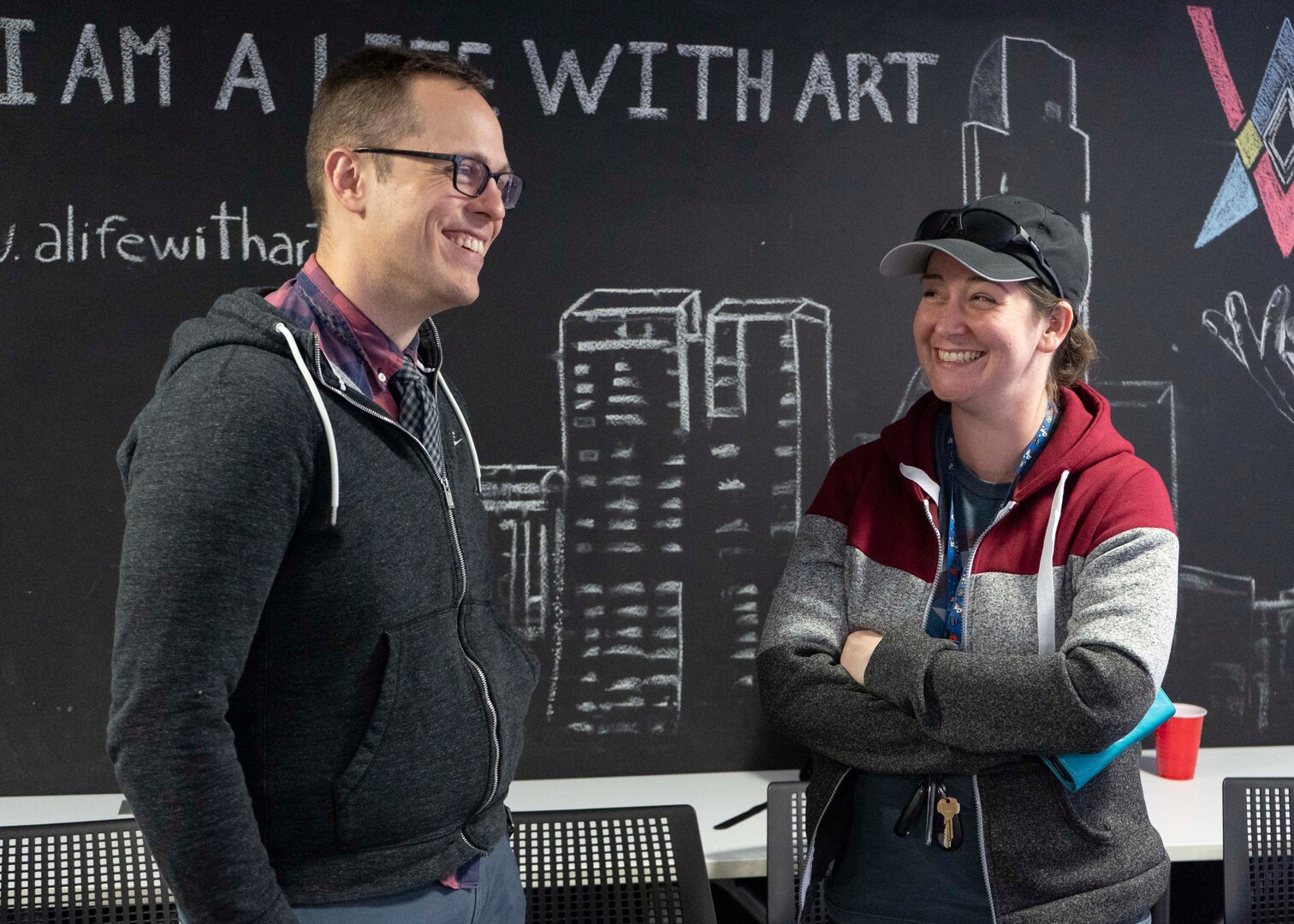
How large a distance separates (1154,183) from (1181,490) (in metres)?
0.68

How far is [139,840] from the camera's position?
187cm

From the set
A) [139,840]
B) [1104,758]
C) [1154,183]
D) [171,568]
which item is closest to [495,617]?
[171,568]

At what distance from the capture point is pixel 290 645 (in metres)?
1.11

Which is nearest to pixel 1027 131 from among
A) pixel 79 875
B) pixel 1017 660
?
pixel 1017 660

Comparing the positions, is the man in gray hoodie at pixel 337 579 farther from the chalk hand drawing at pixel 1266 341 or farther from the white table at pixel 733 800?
the chalk hand drawing at pixel 1266 341

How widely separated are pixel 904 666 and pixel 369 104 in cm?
93

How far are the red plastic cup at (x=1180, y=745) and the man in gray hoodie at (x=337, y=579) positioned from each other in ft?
4.99

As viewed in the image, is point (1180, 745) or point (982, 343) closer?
point (982, 343)

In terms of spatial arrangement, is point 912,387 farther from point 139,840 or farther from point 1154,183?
point 139,840

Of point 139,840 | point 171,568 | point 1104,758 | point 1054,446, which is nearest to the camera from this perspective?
point 171,568

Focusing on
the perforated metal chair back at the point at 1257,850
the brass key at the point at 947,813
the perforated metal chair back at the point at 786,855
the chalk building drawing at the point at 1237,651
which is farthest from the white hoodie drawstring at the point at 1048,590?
the chalk building drawing at the point at 1237,651

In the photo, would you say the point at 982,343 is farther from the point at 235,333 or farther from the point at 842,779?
the point at 235,333

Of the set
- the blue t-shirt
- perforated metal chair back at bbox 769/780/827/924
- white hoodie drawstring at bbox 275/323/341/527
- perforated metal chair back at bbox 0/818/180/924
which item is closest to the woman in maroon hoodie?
the blue t-shirt

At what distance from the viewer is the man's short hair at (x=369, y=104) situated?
4.19 feet
